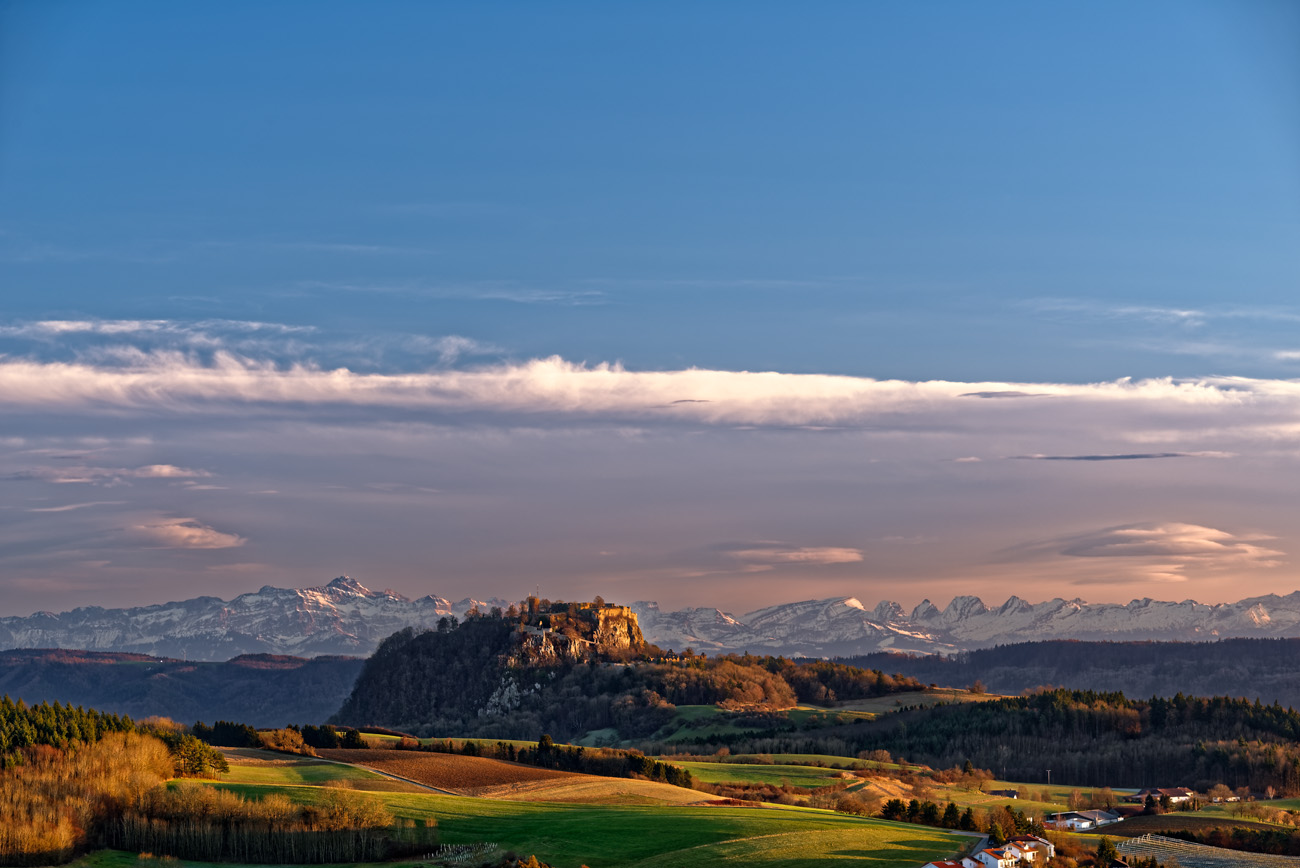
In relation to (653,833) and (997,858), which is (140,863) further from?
(997,858)

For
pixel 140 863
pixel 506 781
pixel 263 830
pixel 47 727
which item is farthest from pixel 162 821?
pixel 506 781

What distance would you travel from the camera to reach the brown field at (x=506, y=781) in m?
137

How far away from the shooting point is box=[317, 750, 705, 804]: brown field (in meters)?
137

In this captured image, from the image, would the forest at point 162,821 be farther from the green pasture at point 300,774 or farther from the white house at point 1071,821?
the white house at point 1071,821

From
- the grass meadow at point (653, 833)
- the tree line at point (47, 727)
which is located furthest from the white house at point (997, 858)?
the tree line at point (47, 727)

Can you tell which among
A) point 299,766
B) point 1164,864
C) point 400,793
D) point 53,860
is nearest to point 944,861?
point 1164,864

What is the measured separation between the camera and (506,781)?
5930 inches

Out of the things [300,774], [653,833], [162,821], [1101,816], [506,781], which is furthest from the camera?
[1101,816]

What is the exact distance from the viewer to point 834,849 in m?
90.9

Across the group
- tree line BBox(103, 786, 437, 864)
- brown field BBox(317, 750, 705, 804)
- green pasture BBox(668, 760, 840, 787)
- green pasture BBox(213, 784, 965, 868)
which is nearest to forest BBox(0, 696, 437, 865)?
tree line BBox(103, 786, 437, 864)

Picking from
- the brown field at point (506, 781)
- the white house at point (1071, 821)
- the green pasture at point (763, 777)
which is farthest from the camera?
the green pasture at point (763, 777)

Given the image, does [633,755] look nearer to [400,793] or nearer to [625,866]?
[400,793]

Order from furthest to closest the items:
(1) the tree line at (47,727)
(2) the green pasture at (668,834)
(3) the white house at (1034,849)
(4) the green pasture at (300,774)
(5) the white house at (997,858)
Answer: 1. (4) the green pasture at (300,774)
2. (1) the tree line at (47,727)
3. (3) the white house at (1034,849)
4. (2) the green pasture at (668,834)
5. (5) the white house at (997,858)

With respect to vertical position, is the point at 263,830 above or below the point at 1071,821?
above
